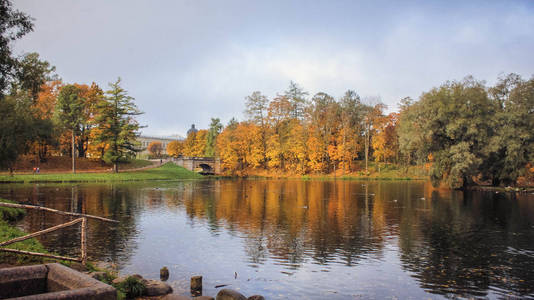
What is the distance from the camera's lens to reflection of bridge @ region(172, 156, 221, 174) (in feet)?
291

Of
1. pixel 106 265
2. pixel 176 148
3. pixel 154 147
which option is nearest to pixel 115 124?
pixel 106 265

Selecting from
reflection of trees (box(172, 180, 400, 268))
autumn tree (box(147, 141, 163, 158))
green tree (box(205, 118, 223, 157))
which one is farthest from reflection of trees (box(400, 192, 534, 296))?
autumn tree (box(147, 141, 163, 158))

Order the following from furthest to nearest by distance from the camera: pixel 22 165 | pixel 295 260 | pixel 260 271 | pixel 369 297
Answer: pixel 22 165 → pixel 295 260 → pixel 260 271 → pixel 369 297

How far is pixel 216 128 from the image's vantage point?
380 feet

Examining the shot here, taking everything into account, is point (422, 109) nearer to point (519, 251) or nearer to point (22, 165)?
point (519, 251)

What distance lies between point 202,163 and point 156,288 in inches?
3200

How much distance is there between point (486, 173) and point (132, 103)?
199 feet

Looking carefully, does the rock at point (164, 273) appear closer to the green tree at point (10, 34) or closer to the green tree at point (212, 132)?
the green tree at point (10, 34)

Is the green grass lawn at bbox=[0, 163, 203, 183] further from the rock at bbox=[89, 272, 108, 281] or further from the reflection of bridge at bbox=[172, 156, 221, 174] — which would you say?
the rock at bbox=[89, 272, 108, 281]

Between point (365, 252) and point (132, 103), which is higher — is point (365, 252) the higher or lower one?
the lower one

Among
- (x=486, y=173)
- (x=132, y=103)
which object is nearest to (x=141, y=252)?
(x=486, y=173)

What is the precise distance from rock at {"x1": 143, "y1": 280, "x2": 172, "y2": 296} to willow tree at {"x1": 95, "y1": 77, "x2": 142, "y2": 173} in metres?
59.4

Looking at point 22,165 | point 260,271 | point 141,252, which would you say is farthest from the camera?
point 22,165

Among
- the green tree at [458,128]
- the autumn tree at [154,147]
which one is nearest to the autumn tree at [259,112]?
the green tree at [458,128]
